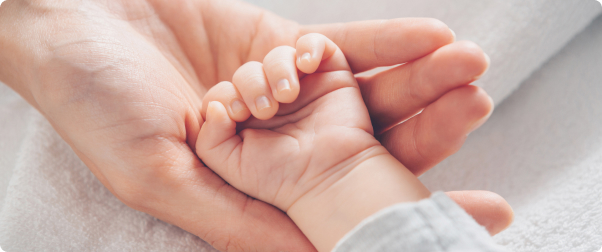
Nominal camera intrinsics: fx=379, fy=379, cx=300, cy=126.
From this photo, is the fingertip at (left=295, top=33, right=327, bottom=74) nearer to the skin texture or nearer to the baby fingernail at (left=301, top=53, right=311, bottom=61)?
the baby fingernail at (left=301, top=53, right=311, bottom=61)

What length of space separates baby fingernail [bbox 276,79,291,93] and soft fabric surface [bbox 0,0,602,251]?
413 millimetres

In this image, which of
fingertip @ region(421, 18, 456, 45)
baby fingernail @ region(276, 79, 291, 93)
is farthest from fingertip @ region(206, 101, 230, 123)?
fingertip @ region(421, 18, 456, 45)

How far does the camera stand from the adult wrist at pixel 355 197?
0.69 m

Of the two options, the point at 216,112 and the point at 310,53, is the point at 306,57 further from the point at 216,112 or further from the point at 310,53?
the point at 216,112

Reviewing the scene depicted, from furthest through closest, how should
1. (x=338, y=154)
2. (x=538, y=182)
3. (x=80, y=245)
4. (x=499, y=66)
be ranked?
(x=499, y=66)
(x=538, y=182)
(x=80, y=245)
(x=338, y=154)

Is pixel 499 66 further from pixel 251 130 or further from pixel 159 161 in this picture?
pixel 159 161

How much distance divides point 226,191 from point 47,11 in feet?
1.92

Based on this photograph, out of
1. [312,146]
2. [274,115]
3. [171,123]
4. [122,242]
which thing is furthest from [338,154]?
[122,242]

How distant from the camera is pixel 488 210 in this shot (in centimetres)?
78

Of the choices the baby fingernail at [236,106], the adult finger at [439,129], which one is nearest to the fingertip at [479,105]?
the adult finger at [439,129]

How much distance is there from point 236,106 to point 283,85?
127mm

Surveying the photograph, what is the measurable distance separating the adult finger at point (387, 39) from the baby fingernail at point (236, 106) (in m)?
0.30

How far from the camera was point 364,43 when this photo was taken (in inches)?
35.5

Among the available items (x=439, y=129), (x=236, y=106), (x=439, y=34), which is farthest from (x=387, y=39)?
(x=236, y=106)
